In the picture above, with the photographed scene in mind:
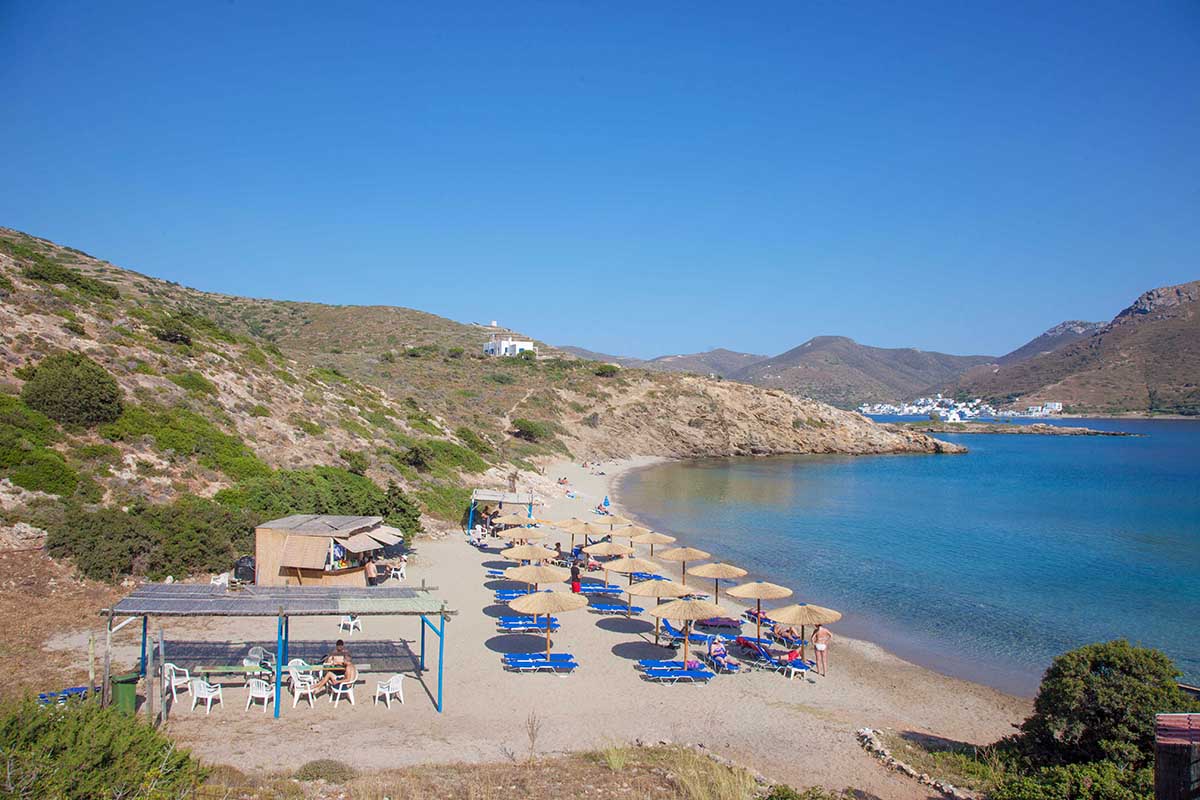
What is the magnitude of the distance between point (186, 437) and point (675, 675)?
17183mm

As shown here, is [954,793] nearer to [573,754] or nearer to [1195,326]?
[573,754]

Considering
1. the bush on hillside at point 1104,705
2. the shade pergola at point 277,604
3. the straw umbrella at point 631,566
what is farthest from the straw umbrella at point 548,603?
the bush on hillside at point 1104,705

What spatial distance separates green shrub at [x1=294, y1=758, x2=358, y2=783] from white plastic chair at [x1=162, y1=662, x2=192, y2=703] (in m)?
3.45

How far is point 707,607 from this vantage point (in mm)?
14508

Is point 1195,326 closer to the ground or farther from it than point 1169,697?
farther from it

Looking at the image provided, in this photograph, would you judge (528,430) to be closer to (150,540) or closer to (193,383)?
(193,383)

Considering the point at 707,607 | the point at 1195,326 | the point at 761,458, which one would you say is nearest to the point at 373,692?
the point at 707,607

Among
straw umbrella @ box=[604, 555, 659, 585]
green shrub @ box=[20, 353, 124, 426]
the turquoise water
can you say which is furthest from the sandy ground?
green shrub @ box=[20, 353, 124, 426]

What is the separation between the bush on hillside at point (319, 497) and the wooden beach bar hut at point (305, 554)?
2.76 m

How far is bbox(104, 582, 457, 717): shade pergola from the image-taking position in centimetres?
1072

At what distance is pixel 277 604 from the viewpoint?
1120 centimetres

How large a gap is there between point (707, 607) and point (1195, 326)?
180521 mm

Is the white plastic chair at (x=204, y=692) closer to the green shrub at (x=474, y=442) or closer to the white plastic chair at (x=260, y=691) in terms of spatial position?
the white plastic chair at (x=260, y=691)

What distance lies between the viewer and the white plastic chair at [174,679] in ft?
35.5
